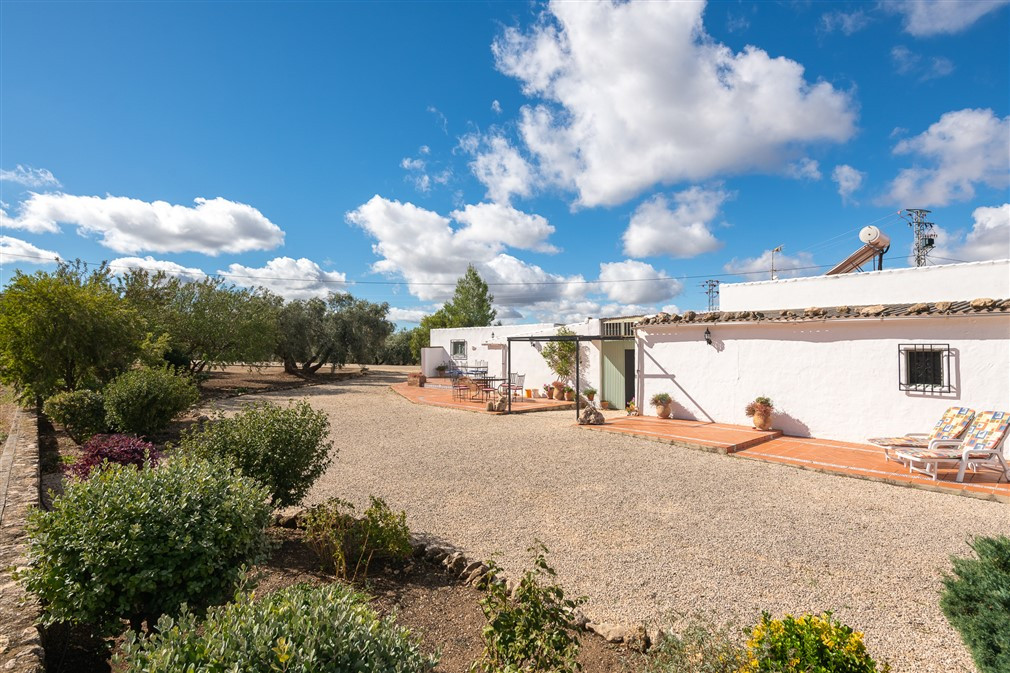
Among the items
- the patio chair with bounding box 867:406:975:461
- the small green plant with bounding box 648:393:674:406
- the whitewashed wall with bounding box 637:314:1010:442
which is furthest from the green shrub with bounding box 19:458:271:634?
the small green plant with bounding box 648:393:674:406

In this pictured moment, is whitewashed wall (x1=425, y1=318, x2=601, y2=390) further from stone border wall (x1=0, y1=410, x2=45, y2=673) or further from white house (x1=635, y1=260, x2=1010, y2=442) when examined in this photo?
stone border wall (x1=0, y1=410, x2=45, y2=673)

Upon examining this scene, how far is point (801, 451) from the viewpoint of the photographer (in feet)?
27.7

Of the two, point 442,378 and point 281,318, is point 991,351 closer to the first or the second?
point 442,378

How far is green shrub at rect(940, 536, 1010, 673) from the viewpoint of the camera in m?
2.23

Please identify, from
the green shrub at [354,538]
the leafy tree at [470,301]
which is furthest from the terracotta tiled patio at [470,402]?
Answer: the leafy tree at [470,301]

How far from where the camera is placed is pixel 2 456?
23.0ft

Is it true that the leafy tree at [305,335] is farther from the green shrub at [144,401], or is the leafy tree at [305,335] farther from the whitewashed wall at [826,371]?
the whitewashed wall at [826,371]

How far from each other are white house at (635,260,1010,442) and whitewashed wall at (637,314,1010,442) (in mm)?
19

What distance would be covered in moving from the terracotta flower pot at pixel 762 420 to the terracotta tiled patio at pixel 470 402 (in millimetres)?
6160

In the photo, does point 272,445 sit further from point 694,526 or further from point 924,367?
point 924,367

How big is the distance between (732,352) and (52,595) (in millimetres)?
11348

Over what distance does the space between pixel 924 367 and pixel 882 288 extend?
12.2 feet

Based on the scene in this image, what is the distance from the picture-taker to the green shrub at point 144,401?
8.67m

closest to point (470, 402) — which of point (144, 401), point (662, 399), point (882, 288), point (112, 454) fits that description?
point (662, 399)
